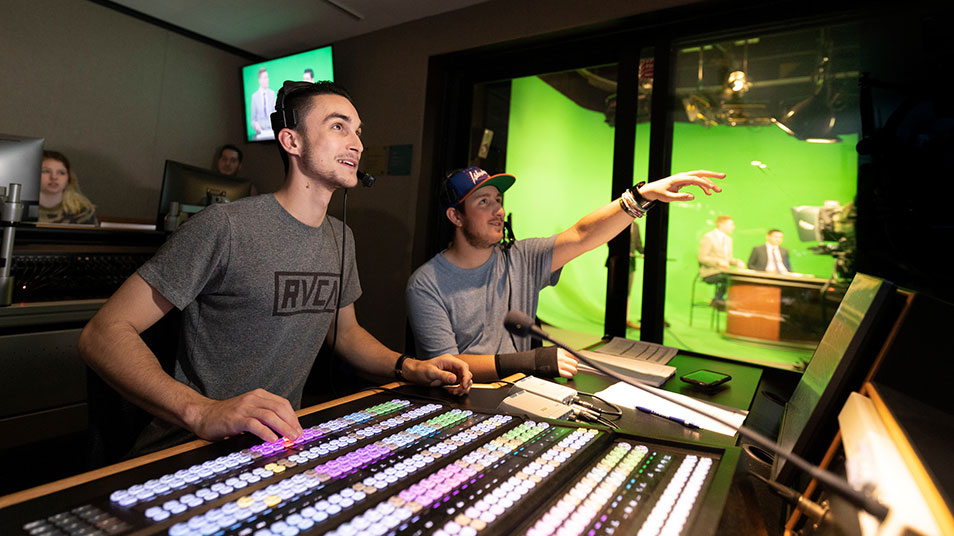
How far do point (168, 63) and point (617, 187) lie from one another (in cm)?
396

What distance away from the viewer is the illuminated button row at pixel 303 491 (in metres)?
0.47

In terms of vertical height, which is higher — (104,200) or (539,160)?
(539,160)

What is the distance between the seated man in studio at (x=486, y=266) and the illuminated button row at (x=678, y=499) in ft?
3.15

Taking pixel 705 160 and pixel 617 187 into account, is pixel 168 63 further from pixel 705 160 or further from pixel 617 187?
pixel 705 160

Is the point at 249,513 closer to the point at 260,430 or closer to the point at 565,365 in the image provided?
the point at 260,430

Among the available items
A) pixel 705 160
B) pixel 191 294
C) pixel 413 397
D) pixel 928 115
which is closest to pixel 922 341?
pixel 413 397

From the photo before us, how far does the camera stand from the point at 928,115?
1.81 meters

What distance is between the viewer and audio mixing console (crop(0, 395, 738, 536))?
0.49 metres

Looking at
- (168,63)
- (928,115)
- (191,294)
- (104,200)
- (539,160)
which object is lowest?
(191,294)

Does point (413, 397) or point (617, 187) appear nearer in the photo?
point (413, 397)

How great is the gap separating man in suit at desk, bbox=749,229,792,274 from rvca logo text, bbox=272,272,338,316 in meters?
2.74

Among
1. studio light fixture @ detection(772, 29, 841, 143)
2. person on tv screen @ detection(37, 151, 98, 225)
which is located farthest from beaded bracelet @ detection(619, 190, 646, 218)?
person on tv screen @ detection(37, 151, 98, 225)

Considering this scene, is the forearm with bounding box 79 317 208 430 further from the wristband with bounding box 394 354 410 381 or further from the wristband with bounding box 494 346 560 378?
the wristband with bounding box 494 346 560 378

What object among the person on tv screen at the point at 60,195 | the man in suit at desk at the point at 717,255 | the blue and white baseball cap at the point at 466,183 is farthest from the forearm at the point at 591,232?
the person on tv screen at the point at 60,195
